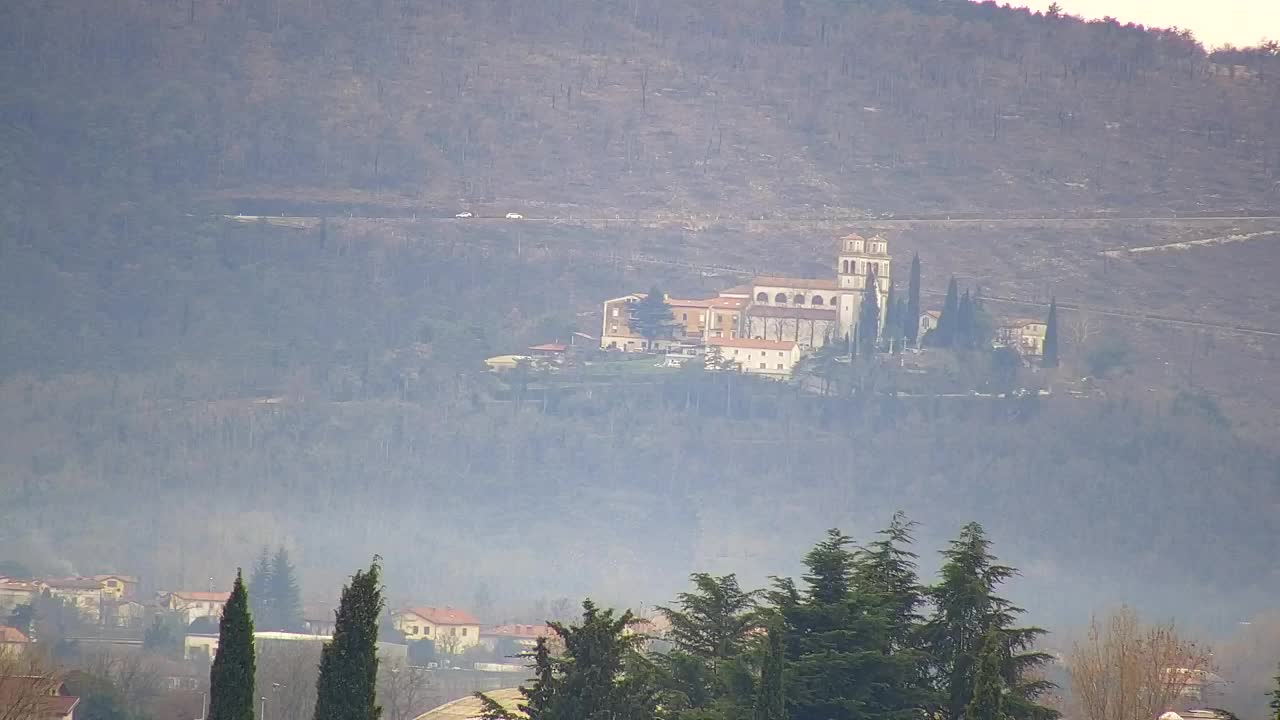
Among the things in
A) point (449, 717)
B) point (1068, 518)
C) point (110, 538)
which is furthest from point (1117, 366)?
point (449, 717)

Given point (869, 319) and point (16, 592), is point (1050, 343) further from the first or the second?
point (16, 592)

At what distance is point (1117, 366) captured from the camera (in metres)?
194

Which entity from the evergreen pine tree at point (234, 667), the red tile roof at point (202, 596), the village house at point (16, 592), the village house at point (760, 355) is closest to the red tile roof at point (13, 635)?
the village house at point (16, 592)

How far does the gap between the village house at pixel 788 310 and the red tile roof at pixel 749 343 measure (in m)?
0.34

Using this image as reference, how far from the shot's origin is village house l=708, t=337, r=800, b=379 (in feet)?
604

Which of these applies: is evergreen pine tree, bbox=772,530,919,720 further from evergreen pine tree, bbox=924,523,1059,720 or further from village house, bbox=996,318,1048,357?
village house, bbox=996,318,1048,357

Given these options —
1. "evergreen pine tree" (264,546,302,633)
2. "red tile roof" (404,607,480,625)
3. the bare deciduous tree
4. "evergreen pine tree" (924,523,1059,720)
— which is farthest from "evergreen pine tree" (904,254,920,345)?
"evergreen pine tree" (924,523,1059,720)

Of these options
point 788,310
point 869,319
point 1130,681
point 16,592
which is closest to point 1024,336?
point 869,319

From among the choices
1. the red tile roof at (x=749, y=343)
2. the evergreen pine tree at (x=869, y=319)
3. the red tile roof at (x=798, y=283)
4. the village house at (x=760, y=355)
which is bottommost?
the village house at (x=760, y=355)

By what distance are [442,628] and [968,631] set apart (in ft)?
236

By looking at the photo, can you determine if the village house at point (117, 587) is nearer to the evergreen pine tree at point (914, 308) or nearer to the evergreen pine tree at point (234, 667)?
the evergreen pine tree at point (914, 308)

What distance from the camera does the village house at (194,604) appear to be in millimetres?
105062

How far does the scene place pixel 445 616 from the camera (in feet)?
352

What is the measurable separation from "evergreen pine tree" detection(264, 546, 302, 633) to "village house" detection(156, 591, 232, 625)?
2271 millimetres
